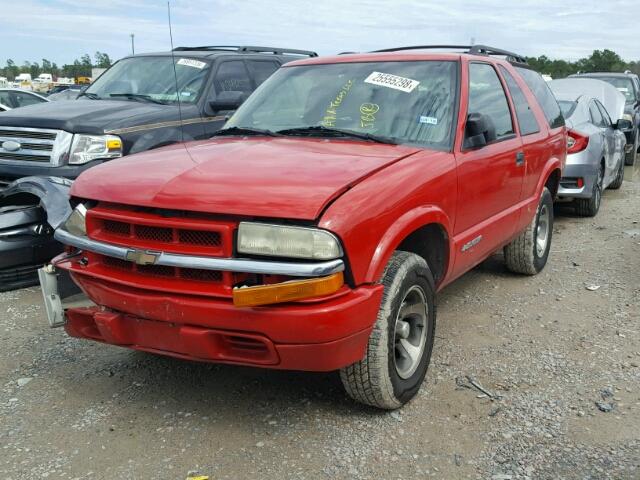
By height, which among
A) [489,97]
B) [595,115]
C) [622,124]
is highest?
[489,97]

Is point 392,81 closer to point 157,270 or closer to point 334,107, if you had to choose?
point 334,107

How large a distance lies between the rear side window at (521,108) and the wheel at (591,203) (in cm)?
324

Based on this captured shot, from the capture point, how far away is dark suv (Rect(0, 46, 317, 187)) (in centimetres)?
588

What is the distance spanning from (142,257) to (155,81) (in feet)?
15.6

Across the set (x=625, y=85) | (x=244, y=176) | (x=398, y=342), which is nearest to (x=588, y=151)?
(x=398, y=342)

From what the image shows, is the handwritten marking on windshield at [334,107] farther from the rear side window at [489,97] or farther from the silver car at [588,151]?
the silver car at [588,151]

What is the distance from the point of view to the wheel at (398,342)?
3.03 metres

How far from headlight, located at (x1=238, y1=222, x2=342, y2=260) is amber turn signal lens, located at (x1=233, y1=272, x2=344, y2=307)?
12cm

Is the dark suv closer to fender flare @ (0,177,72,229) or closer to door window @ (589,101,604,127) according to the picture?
fender flare @ (0,177,72,229)

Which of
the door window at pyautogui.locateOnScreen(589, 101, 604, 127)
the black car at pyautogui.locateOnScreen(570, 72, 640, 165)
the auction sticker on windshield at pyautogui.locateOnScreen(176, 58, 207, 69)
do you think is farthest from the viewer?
the black car at pyautogui.locateOnScreen(570, 72, 640, 165)

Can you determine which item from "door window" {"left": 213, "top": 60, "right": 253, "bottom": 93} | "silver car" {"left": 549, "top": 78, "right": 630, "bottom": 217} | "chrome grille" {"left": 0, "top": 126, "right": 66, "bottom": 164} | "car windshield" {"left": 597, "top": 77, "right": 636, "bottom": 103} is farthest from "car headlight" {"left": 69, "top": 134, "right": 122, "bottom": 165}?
"car windshield" {"left": 597, "top": 77, "right": 636, "bottom": 103}

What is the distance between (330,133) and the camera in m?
3.86

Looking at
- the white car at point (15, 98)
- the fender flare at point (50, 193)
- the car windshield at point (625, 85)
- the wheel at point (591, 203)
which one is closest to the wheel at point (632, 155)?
the car windshield at point (625, 85)

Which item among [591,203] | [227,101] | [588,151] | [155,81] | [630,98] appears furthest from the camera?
[630,98]
